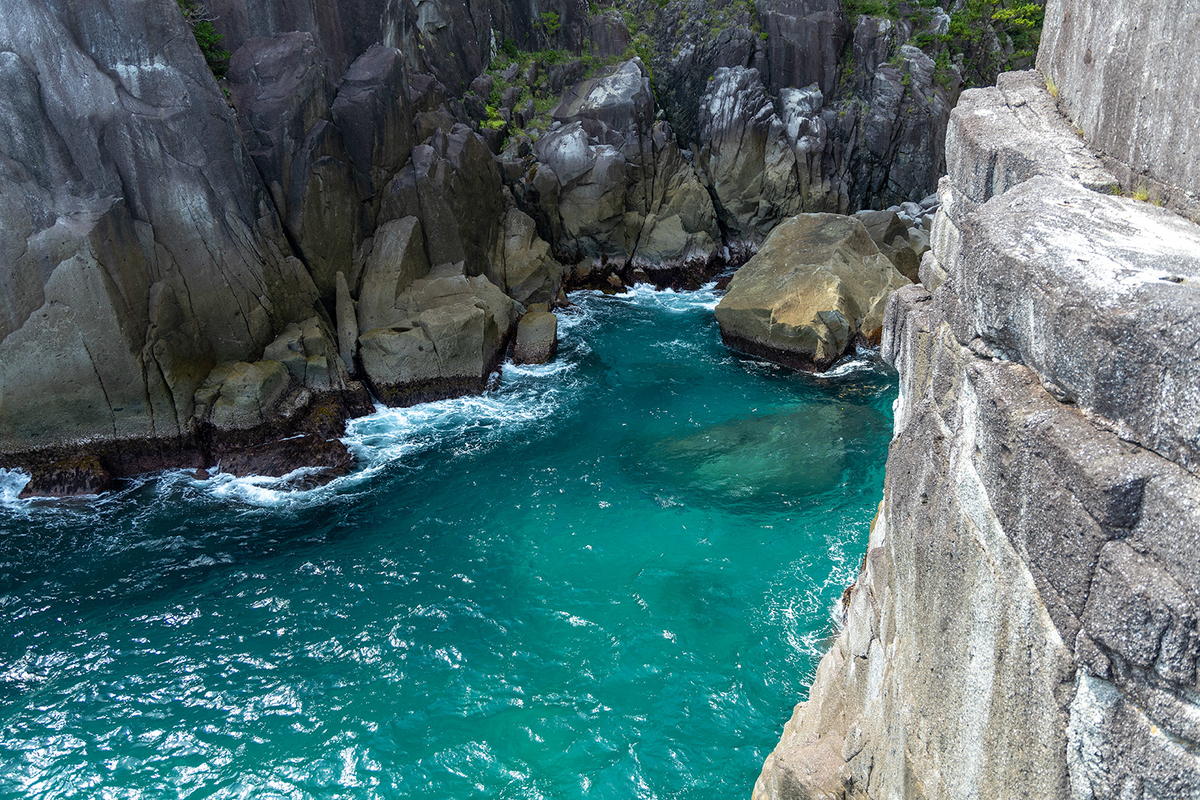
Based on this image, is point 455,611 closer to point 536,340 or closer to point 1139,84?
point 1139,84

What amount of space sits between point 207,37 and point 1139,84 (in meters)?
21.8

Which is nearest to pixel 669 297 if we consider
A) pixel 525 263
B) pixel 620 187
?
pixel 620 187

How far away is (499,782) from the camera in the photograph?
9.16 meters

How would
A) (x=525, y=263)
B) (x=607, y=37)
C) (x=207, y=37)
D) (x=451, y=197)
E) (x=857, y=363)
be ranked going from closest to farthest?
(x=207, y=37) → (x=857, y=363) → (x=451, y=197) → (x=525, y=263) → (x=607, y=37)

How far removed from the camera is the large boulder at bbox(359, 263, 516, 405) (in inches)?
782

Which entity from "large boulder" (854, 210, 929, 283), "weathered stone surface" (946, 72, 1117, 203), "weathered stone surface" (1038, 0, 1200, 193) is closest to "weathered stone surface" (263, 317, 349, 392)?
"weathered stone surface" (946, 72, 1117, 203)

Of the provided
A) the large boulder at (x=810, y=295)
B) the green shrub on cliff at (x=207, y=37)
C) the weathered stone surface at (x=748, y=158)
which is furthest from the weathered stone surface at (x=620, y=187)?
the green shrub on cliff at (x=207, y=37)

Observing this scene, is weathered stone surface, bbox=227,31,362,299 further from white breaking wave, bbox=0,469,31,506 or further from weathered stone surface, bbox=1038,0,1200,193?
weathered stone surface, bbox=1038,0,1200,193

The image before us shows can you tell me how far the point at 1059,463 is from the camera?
3115 millimetres

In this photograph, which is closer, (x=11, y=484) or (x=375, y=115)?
(x=11, y=484)

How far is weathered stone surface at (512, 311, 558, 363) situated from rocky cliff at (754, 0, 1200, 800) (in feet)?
54.6

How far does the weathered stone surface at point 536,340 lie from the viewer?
73.5 feet

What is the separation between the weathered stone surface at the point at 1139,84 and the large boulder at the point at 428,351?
15971 millimetres

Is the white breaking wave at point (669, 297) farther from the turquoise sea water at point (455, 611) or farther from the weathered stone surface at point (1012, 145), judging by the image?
the weathered stone surface at point (1012, 145)
